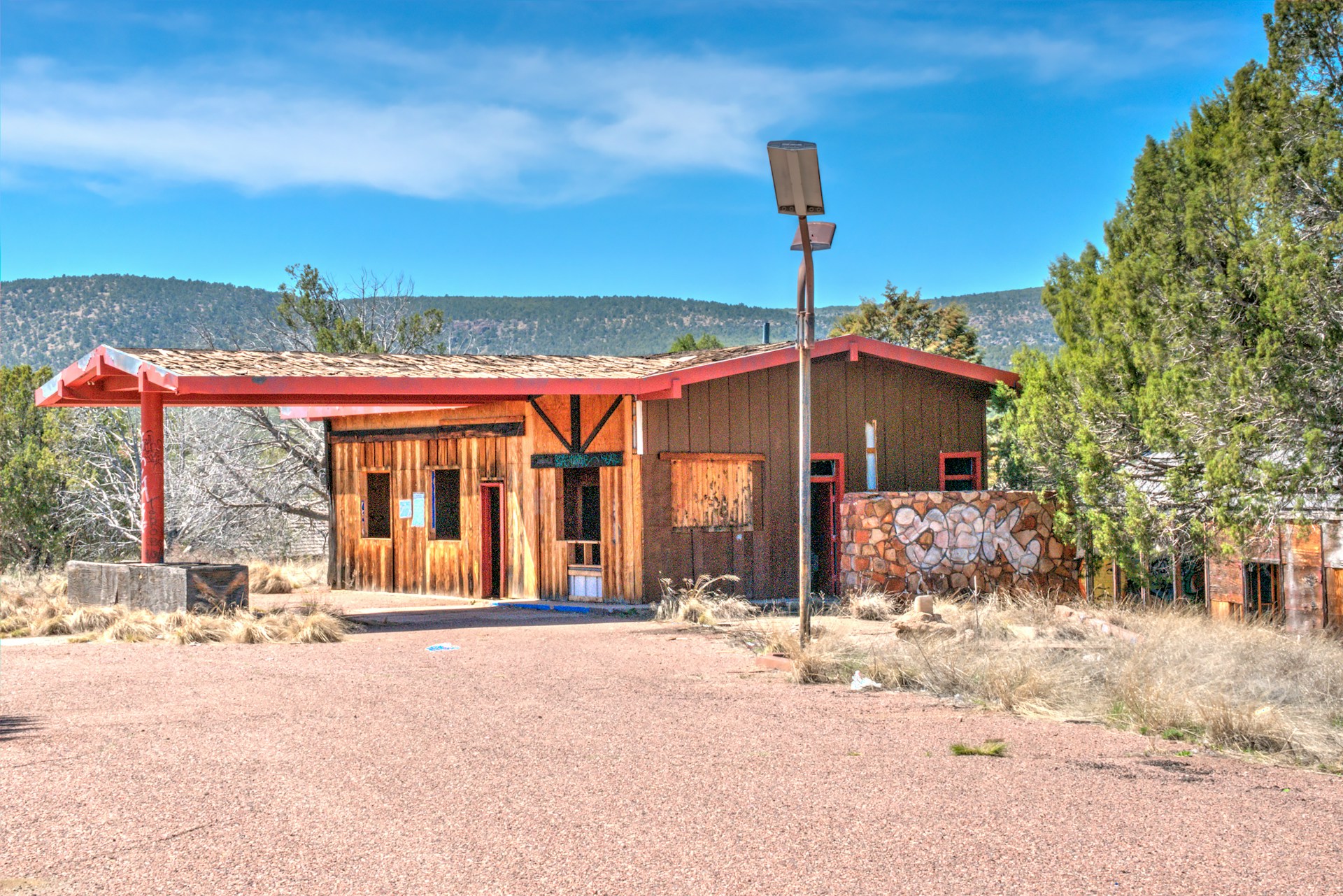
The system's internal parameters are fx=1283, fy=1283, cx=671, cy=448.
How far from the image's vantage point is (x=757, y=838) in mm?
5496

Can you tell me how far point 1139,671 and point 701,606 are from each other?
7.08m

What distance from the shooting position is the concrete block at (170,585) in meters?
14.7

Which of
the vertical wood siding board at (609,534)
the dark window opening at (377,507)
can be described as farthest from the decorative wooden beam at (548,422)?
the dark window opening at (377,507)

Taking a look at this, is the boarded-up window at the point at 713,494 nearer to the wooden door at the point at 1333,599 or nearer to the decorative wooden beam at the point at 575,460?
the decorative wooden beam at the point at 575,460

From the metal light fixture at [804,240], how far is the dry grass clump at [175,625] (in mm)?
5165

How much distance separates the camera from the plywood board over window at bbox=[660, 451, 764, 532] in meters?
17.4

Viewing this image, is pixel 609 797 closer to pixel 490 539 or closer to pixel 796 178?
pixel 796 178

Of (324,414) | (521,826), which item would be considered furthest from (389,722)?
(324,414)

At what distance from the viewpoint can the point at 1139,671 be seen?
862cm

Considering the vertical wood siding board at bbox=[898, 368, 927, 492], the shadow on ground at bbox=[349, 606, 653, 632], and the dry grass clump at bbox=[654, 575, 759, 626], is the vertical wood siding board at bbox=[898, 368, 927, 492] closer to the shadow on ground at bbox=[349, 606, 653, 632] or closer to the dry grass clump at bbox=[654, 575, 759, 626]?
the dry grass clump at bbox=[654, 575, 759, 626]

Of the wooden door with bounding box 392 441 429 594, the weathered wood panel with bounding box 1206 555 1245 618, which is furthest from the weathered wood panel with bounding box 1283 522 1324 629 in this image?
the wooden door with bounding box 392 441 429 594

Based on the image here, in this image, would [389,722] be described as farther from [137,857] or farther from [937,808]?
[937,808]

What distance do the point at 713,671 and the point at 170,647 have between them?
5.63 metres

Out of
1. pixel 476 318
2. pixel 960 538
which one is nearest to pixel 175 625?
pixel 960 538
